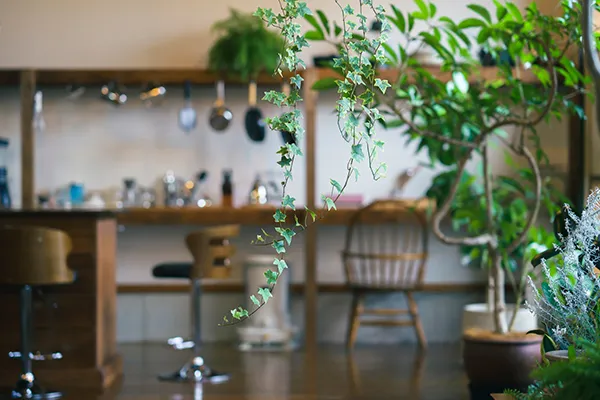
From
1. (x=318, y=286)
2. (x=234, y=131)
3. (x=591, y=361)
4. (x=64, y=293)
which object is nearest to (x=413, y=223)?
(x=318, y=286)

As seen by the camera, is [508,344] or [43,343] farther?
[43,343]

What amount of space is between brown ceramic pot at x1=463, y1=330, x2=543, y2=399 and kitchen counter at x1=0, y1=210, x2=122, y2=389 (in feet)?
6.68

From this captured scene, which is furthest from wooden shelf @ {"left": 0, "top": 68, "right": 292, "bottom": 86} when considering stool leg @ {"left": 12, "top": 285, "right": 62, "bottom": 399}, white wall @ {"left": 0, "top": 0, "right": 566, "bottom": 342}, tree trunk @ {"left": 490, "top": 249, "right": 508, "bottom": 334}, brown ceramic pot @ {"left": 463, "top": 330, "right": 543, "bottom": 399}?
brown ceramic pot @ {"left": 463, "top": 330, "right": 543, "bottom": 399}

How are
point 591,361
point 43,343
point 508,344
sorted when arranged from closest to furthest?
point 591,361, point 508,344, point 43,343

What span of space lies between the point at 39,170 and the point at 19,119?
1.31 feet

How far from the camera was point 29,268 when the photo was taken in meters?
4.66

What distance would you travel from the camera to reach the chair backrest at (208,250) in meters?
5.20

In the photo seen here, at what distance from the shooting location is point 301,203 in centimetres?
720

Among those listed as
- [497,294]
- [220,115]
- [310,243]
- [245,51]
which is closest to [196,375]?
[310,243]

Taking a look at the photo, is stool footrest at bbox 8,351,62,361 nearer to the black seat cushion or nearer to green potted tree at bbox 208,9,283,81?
the black seat cushion

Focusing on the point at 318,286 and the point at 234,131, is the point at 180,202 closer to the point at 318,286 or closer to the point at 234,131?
the point at 234,131

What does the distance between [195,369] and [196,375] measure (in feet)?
0.19


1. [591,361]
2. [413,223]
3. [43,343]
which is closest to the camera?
[591,361]

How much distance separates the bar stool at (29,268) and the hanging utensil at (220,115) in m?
2.31
